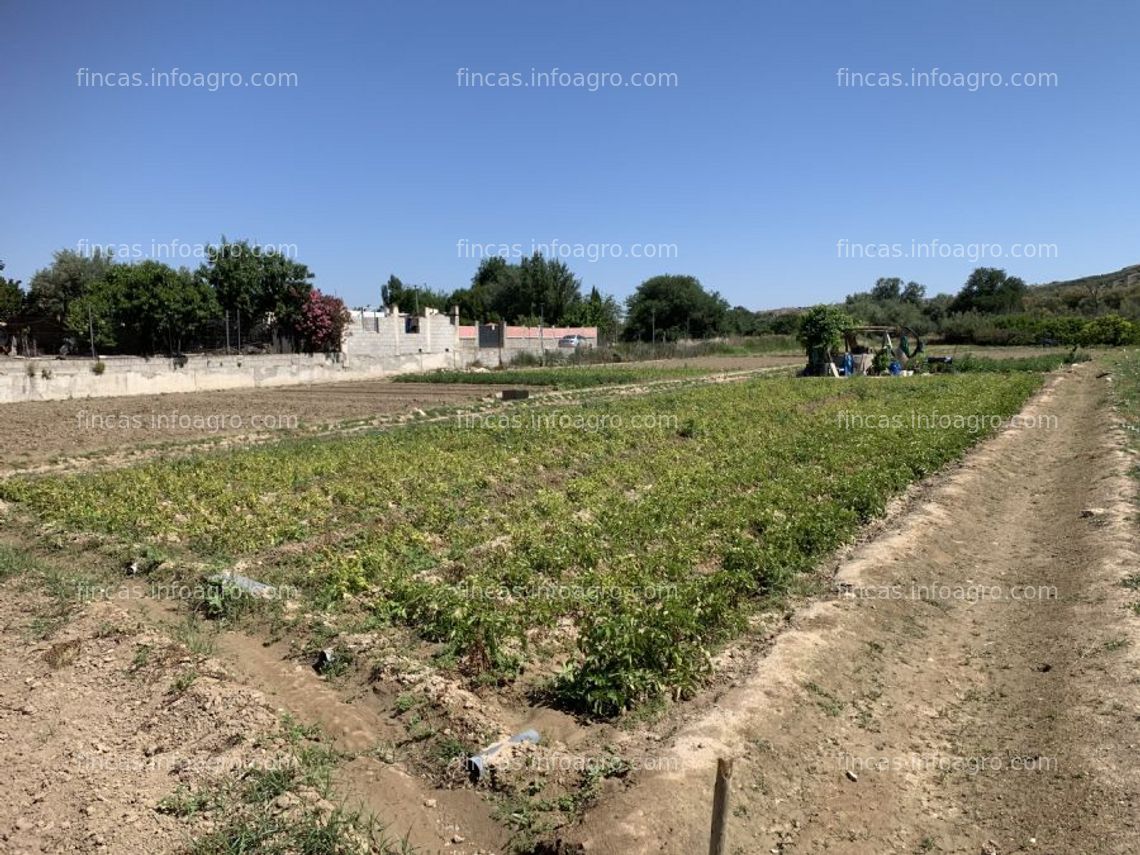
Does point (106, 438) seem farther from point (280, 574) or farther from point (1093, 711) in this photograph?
point (1093, 711)

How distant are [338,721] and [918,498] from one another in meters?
9.03

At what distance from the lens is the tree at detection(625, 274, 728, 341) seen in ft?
294

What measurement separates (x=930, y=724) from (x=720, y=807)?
3.29 meters

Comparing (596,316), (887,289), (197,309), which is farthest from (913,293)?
(197,309)

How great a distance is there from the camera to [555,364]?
5441 centimetres

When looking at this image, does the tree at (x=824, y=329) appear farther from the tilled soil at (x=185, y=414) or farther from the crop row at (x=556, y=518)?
the crop row at (x=556, y=518)

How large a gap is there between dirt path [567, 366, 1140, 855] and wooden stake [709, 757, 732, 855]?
1.14m

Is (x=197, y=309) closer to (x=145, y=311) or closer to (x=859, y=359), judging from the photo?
(x=145, y=311)

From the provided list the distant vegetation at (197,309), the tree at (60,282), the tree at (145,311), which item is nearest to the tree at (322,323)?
the distant vegetation at (197,309)

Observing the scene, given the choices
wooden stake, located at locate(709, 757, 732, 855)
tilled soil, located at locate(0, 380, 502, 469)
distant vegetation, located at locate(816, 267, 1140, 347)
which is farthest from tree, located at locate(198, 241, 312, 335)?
wooden stake, located at locate(709, 757, 732, 855)

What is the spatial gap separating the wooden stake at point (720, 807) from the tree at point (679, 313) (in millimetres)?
85004

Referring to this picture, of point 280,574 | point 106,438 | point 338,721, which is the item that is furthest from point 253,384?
point 338,721

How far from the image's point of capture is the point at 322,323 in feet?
145

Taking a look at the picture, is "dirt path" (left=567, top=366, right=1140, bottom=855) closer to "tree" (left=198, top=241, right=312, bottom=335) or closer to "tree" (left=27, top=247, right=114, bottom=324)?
"tree" (left=198, top=241, right=312, bottom=335)
